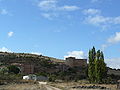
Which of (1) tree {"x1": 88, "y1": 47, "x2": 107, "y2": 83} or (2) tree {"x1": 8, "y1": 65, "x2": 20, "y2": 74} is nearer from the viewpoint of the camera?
(1) tree {"x1": 88, "y1": 47, "x2": 107, "y2": 83}

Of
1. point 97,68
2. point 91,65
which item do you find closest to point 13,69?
point 91,65

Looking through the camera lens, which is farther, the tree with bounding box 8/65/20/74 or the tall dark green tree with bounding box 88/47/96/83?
the tree with bounding box 8/65/20/74

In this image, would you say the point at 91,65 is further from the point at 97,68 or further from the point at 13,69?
the point at 13,69

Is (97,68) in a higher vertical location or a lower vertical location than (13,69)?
lower

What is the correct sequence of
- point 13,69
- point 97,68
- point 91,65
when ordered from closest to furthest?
point 97,68
point 91,65
point 13,69

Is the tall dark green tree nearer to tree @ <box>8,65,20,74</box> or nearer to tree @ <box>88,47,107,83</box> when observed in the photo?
tree @ <box>88,47,107,83</box>

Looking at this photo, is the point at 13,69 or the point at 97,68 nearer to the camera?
the point at 97,68

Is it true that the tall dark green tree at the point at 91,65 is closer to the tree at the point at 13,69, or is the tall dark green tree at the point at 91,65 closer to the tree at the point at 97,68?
the tree at the point at 97,68

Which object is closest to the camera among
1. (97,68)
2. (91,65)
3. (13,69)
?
(97,68)

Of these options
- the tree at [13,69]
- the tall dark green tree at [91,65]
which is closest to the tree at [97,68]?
the tall dark green tree at [91,65]

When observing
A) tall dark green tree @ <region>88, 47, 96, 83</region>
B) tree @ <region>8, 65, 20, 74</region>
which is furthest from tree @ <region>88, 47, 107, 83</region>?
tree @ <region>8, 65, 20, 74</region>

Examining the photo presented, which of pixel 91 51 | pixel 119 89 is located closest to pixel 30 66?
pixel 91 51

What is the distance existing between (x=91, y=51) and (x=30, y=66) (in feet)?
273

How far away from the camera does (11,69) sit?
147250 millimetres
